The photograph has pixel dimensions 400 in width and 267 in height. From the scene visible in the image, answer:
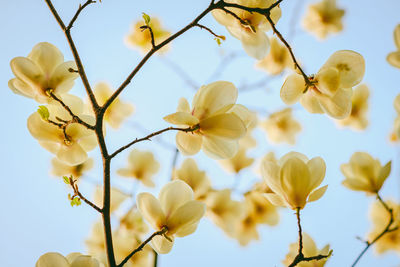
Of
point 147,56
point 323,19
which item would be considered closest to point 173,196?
point 147,56

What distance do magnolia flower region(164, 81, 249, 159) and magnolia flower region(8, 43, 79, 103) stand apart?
8.2 inches

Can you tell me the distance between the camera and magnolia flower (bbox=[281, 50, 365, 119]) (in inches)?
24.4

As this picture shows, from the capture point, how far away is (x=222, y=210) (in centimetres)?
92

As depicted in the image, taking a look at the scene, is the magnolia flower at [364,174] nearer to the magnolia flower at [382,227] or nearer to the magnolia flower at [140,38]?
the magnolia flower at [382,227]

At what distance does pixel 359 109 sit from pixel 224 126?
92cm

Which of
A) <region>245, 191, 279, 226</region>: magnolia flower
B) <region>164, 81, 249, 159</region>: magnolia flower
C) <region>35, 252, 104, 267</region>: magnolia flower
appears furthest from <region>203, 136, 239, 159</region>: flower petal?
<region>245, 191, 279, 226</region>: magnolia flower

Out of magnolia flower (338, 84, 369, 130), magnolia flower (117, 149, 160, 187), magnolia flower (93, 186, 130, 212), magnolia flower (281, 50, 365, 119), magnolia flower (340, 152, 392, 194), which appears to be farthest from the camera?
magnolia flower (338, 84, 369, 130)

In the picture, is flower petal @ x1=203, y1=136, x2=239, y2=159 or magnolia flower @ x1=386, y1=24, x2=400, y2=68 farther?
magnolia flower @ x1=386, y1=24, x2=400, y2=68

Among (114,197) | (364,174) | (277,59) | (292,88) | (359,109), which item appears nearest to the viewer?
(292,88)

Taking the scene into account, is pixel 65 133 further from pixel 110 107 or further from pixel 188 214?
pixel 110 107

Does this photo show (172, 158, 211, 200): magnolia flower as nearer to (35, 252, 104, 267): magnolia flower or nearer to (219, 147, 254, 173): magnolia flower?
(219, 147, 254, 173): magnolia flower

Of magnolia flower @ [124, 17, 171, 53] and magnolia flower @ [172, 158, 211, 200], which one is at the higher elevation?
magnolia flower @ [124, 17, 171, 53]

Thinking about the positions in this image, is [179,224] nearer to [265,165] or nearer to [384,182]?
[265,165]

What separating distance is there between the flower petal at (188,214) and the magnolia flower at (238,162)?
568 mm
